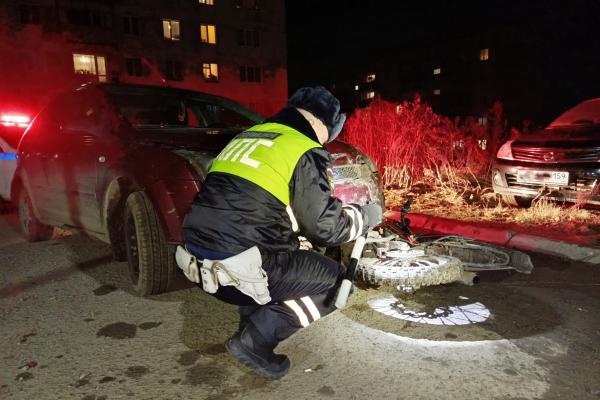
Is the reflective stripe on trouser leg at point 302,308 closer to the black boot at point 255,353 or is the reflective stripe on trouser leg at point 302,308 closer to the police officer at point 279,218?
the police officer at point 279,218

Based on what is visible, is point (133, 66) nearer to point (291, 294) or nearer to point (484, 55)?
point (291, 294)

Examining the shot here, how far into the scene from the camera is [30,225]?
17.0 feet

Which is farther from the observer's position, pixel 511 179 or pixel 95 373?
pixel 511 179

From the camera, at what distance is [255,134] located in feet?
7.41

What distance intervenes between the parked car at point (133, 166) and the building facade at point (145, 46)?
22524 mm

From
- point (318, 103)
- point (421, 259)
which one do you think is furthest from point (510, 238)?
point (318, 103)

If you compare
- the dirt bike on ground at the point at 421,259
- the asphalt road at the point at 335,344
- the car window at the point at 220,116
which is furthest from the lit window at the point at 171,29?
the dirt bike on ground at the point at 421,259

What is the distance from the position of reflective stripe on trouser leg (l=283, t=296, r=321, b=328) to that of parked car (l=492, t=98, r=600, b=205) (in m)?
3.94

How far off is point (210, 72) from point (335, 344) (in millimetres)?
33347

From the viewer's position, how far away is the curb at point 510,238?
4118mm

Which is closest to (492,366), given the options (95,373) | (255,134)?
(255,134)

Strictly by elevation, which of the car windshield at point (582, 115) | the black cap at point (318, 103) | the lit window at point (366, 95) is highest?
the lit window at point (366, 95)

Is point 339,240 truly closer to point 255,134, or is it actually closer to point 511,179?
point 255,134

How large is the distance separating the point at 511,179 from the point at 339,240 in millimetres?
4235
